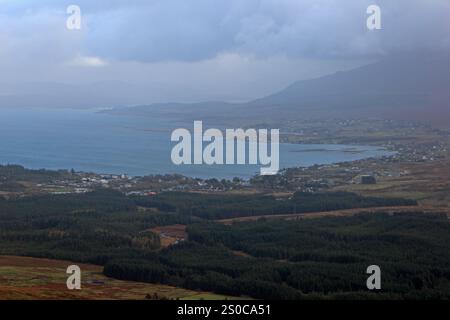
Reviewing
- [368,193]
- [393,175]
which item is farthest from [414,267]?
[393,175]

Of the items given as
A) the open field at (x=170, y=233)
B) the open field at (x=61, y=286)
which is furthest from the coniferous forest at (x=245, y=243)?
the open field at (x=61, y=286)

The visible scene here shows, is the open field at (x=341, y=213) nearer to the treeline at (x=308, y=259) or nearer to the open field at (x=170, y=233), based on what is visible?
the treeline at (x=308, y=259)

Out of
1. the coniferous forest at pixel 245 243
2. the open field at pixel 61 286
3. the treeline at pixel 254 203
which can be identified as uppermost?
the treeline at pixel 254 203

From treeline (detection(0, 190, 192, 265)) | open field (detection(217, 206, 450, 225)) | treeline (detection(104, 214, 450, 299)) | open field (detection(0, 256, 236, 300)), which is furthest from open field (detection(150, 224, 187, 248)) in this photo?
open field (detection(0, 256, 236, 300))

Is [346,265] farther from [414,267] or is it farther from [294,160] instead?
[294,160]

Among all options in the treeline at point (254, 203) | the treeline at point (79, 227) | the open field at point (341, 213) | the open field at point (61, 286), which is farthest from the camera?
the treeline at point (254, 203)

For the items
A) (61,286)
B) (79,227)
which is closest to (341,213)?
(79,227)
